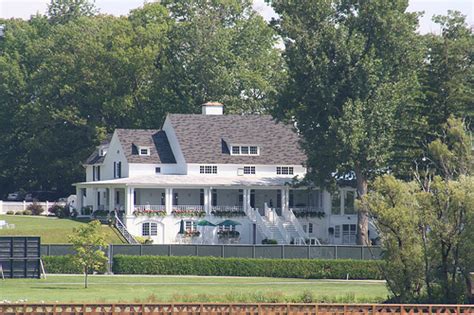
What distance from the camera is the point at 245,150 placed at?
99.2 m

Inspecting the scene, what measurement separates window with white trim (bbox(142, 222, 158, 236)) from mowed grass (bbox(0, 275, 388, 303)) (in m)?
17.6

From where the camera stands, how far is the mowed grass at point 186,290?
5756 cm

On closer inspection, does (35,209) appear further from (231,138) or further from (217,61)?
(217,61)

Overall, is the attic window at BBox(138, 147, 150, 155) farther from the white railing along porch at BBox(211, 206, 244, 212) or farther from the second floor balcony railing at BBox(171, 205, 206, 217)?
the white railing along porch at BBox(211, 206, 244, 212)

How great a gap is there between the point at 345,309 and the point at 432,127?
42906 mm

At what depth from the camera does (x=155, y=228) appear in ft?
301

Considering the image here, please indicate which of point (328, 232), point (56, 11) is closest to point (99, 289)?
point (328, 232)

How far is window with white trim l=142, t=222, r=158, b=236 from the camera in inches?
3593

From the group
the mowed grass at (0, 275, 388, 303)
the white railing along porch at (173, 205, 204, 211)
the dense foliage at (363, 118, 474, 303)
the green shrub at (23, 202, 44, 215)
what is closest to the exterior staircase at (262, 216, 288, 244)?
the white railing along porch at (173, 205, 204, 211)

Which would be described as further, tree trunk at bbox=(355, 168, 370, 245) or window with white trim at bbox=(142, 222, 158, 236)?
window with white trim at bbox=(142, 222, 158, 236)

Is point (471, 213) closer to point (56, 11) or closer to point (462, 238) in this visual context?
point (462, 238)

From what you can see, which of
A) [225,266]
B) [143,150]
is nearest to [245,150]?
[143,150]

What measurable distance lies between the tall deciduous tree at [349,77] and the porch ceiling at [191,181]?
21.1 ft

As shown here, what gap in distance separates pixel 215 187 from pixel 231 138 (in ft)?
22.6
